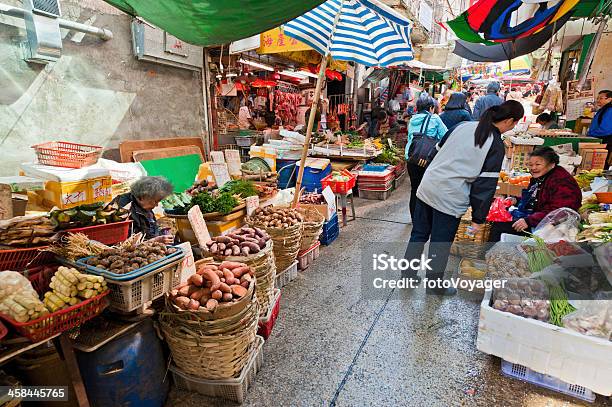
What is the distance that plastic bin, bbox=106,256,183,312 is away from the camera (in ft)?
6.87

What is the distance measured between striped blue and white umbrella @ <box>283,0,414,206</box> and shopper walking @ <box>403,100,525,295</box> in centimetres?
188

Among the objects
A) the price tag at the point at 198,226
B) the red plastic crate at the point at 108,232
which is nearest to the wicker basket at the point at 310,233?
the price tag at the point at 198,226

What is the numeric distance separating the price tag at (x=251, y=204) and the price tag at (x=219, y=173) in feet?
3.53

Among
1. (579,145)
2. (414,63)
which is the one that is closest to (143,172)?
(579,145)

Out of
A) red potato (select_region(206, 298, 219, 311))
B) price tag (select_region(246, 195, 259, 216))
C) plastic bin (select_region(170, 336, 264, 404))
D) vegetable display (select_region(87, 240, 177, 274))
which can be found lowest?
plastic bin (select_region(170, 336, 264, 404))

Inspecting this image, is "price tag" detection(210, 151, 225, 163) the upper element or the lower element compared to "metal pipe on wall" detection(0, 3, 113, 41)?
lower

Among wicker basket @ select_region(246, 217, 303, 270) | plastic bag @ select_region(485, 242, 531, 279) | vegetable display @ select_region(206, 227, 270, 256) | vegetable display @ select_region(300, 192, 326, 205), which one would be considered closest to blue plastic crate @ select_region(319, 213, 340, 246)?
vegetable display @ select_region(300, 192, 326, 205)

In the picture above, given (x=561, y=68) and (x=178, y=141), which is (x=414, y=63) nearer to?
(x=561, y=68)

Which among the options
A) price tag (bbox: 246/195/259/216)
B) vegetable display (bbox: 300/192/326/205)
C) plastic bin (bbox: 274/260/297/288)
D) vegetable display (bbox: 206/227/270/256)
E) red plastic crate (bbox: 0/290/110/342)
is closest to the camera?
red plastic crate (bbox: 0/290/110/342)

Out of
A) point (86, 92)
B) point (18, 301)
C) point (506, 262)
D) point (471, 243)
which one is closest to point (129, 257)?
point (18, 301)

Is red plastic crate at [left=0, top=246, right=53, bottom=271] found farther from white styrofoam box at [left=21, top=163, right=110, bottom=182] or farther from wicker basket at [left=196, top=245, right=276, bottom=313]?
white styrofoam box at [left=21, top=163, right=110, bottom=182]

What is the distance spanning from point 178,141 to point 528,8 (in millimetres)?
6256

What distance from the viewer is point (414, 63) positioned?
12.2m

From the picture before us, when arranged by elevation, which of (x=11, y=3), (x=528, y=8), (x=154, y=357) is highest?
(x=528, y=8)
